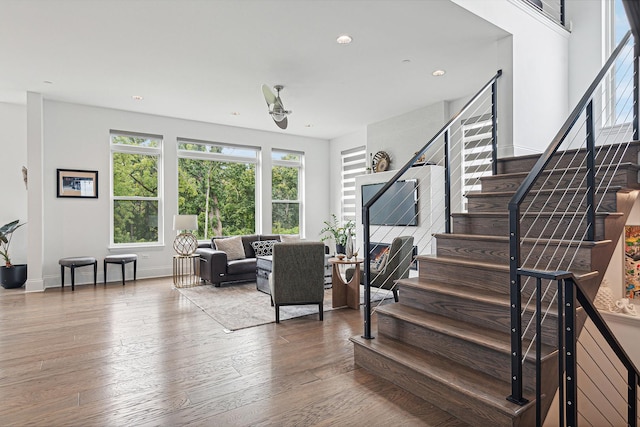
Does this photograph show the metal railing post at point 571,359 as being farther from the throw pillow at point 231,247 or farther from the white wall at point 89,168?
the white wall at point 89,168

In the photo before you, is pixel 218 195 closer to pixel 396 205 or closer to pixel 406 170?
pixel 396 205

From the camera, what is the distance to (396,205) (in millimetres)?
6484

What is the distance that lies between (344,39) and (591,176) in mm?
2643

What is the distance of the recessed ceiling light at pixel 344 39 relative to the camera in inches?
149

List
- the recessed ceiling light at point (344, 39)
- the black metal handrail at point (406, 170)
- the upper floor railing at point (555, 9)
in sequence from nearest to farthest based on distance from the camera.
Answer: the black metal handrail at point (406, 170)
the recessed ceiling light at point (344, 39)
the upper floor railing at point (555, 9)

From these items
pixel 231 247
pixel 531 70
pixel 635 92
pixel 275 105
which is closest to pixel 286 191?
pixel 231 247

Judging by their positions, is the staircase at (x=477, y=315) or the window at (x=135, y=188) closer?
the staircase at (x=477, y=315)

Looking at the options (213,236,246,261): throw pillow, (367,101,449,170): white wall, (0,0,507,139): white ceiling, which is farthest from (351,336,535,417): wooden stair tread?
(367,101,449,170): white wall

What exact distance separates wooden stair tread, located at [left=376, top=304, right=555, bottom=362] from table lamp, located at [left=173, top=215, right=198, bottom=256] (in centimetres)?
425

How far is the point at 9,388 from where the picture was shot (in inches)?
97.7

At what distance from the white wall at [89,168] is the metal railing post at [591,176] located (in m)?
6.43

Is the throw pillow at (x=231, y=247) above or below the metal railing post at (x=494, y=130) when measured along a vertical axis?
below

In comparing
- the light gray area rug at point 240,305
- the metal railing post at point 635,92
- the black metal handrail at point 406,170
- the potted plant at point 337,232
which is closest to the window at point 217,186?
the potted plant at point 337,232

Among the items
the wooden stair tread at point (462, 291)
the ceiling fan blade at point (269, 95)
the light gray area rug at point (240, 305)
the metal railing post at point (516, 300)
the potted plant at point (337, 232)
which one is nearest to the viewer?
the metal railing post at point (516, 300)
